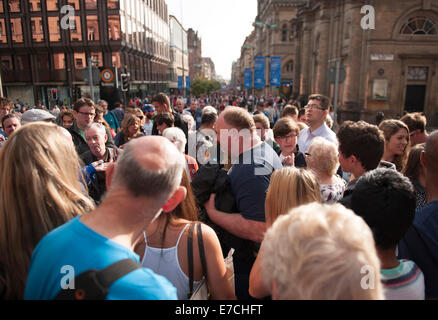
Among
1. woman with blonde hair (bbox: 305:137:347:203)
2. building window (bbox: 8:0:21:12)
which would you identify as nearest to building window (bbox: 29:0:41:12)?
building window (bbox: 8:0:21:12)

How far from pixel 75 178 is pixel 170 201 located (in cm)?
75

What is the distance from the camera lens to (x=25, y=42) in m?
38.7

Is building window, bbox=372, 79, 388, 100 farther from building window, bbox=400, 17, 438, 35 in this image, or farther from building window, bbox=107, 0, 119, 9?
building window, bbox=107, 0, 119, 9

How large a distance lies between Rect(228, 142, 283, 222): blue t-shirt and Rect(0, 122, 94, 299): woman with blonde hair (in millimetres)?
1335

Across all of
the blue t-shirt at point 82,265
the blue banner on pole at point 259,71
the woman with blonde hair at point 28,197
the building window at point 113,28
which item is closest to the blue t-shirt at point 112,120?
the woman with blonde hair at point 28,197

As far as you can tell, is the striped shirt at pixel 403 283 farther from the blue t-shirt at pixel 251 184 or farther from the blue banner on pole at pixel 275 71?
the blue banner on pole at pixel 275 71

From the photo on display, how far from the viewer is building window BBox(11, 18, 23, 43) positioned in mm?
38594

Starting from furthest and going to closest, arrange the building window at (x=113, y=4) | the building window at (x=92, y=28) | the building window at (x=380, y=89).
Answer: the building window at (x=92, y=28) < the building window at (x=113, y=4) < the building window at (x=380, y=89)

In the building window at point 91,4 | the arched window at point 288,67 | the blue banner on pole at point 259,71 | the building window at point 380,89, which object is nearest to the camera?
the blue banner on pole at point 259,71

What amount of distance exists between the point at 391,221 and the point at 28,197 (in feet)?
6.68

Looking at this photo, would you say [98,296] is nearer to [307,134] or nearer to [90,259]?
[90,259]

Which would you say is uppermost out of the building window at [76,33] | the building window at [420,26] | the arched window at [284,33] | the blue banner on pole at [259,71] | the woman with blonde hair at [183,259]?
the arched window at [284,33]

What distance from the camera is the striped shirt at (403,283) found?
1.68 metres

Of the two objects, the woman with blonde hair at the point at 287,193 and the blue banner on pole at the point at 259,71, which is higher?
the blue banner on pole at the point at 259,71
